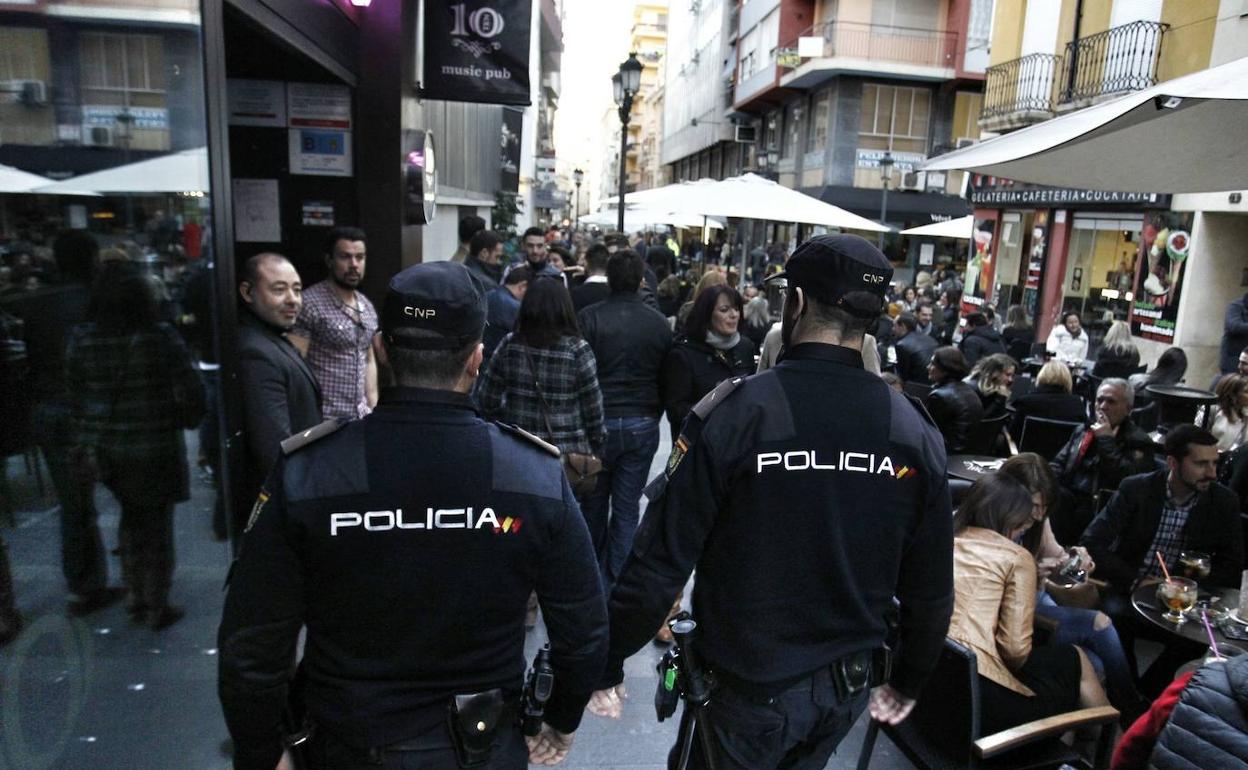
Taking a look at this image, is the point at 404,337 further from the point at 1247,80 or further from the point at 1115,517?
the point at 1115,517

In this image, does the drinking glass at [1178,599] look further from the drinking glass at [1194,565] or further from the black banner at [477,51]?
the black banner at [477,51]

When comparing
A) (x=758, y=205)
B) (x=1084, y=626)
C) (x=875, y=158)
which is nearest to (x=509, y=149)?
(x=758, y=205)

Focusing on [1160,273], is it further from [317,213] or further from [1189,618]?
[317,213]

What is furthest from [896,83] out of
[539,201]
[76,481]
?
[76,481]

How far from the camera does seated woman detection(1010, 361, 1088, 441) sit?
21.0 feet

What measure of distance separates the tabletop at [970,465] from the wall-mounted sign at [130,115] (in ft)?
15.3

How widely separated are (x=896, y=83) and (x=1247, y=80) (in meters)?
29.5

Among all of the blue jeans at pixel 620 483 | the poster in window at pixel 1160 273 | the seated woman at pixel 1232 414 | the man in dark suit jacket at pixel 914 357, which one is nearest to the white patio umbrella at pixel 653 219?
the man in dark suit jacket at pixel 914 357

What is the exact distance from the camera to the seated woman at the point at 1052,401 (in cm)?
640

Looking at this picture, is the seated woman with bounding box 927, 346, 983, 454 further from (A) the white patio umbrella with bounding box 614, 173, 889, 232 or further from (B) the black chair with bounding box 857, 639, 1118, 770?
(A) the white patio umbrella with bounding box 614, 173, 889, 232

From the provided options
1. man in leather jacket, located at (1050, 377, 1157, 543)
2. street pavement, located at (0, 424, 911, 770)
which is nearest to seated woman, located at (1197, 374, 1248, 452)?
man in leather jacket, located at (1050, 377, 1157, 543)

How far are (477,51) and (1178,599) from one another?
6.20 metres

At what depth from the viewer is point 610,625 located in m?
2.39

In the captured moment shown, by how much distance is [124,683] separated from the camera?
9.52 ft
